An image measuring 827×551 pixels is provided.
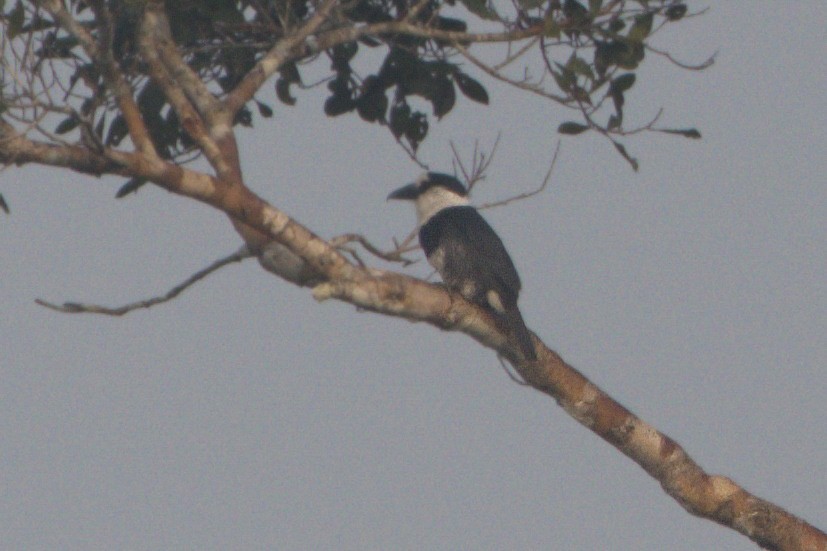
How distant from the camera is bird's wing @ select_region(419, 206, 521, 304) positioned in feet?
19.1

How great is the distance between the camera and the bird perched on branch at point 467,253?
5.64 meters

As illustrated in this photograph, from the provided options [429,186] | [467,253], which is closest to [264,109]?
[467,253]

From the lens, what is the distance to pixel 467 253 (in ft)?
19.9

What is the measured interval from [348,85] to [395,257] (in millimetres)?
1623

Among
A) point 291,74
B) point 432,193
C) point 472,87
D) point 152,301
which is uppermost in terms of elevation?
point 432,193

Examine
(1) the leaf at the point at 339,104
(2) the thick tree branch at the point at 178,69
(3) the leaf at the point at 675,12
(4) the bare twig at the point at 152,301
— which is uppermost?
(1) the leaf at the point at 339,104

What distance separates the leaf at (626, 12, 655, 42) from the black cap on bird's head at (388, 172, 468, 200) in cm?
217

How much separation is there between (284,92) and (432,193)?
Answer: 140 centimetres

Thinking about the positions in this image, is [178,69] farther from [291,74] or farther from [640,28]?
[640,28]

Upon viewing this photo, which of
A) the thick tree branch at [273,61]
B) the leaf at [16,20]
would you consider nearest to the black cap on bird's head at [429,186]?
the thick tree branch at [273,61]

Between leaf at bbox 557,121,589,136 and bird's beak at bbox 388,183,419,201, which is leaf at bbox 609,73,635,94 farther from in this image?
bird's beak at bbox 388,183,419,201

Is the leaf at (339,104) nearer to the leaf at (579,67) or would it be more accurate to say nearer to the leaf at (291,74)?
the leaf at (291,74)

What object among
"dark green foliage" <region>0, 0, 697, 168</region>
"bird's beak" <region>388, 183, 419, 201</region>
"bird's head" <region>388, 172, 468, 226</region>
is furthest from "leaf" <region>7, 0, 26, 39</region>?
"bird's beak" <region>388, 183, 419, 201</region>

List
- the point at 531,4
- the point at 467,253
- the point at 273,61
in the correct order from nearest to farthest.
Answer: the point at 273,61 < the point at 531,4 < the point at 467,253
